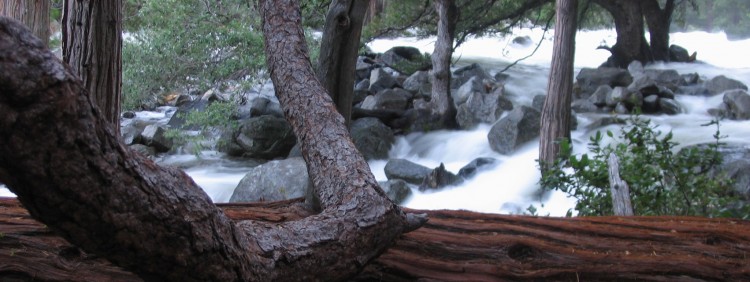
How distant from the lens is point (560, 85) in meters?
7.14

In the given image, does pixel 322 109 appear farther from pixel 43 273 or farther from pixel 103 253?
pixel 103 253

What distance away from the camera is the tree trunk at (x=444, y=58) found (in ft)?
34.9

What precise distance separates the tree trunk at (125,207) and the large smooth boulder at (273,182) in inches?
199

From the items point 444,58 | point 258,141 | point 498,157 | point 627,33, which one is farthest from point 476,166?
point 627,33

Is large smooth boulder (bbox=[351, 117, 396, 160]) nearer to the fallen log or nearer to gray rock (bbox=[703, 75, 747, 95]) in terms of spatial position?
gray rock (bbox=[703, 75, 747, 95])

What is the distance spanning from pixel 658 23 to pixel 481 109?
5227 mm

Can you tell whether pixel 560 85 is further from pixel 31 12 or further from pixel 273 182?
pixel 31 12

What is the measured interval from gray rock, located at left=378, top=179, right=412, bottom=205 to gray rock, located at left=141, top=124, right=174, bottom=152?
369cm

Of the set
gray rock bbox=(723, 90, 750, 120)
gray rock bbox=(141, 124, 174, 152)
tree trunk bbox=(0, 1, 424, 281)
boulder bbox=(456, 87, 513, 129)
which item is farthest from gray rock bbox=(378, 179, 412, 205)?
tree trunk bbox=(0, 1, 424, 281)

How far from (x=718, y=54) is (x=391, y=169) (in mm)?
11205

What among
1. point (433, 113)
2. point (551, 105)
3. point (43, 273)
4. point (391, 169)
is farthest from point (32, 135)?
point (433, 113)

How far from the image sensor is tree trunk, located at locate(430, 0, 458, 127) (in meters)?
10.6

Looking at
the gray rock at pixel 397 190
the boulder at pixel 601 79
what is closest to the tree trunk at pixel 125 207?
the gray rock at pixel 397 190

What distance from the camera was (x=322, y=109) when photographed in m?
2.88
